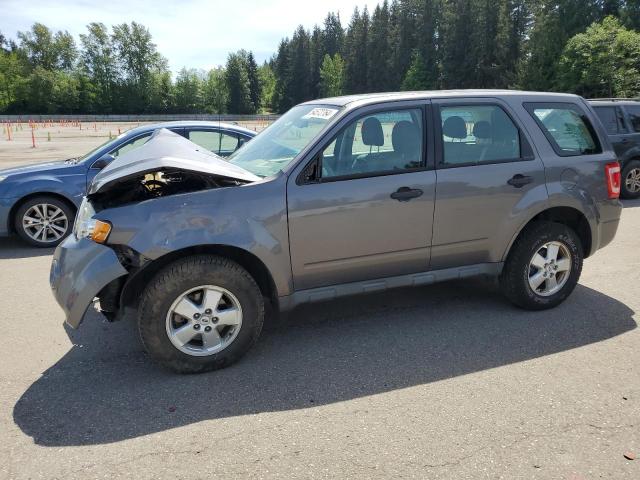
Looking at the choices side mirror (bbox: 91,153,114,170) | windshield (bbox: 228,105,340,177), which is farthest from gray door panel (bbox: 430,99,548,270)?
side mirror (bbox: 91,153,114,170)

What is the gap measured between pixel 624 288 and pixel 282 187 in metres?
3.75

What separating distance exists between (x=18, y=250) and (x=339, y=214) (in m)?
5.26

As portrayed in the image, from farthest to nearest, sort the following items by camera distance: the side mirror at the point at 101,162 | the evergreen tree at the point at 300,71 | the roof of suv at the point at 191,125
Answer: the evergreen tree at the point at 300,71 < the roof of suv at the point at 191,125 < the side mirror at the point at 101,162

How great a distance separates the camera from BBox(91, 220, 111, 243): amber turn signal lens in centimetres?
327

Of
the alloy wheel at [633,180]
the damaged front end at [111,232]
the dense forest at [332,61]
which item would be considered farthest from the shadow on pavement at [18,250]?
the dense forest at [332,61]

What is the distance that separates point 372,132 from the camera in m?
3.94

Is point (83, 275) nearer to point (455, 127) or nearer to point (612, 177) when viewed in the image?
point (455, 127)

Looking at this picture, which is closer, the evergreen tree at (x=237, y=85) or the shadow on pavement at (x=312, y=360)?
the shadow on pavement at (x=312, y=360)

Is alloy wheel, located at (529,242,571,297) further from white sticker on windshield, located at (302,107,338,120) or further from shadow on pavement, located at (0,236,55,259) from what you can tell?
shadow on pavement, located at (0,236,55,259)

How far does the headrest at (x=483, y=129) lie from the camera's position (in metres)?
4.23

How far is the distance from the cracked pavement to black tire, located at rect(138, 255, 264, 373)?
0.41ft

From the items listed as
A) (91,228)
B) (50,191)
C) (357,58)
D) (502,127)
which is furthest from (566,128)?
(357,58)

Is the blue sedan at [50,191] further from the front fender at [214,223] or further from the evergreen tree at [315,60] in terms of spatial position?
the evergreen tree at [315,60]

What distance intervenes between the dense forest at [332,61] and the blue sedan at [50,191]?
49867 mm
